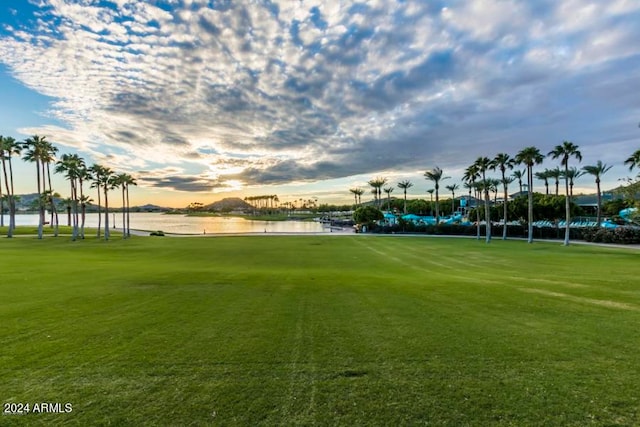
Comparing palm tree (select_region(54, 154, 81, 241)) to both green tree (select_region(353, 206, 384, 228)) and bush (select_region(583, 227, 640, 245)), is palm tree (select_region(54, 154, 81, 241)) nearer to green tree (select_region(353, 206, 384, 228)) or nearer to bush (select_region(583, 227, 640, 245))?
green tree (select_region(353, 206, 384, 228))

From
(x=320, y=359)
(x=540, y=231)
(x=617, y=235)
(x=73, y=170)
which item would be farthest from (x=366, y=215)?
(x=320, y=359)

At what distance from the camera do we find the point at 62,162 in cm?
4506

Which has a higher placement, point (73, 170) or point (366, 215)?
point (73, 170)

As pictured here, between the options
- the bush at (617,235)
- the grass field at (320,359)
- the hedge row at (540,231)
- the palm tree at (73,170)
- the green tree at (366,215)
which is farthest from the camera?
the green tree at (366,215)

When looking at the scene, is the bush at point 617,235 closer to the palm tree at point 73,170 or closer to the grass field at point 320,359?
the grass field at point 320,359

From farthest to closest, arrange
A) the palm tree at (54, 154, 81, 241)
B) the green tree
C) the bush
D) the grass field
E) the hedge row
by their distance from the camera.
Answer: the green tree < the palm tree at (54, 154, 81, 241) < the hedge row < the bush < the grass field

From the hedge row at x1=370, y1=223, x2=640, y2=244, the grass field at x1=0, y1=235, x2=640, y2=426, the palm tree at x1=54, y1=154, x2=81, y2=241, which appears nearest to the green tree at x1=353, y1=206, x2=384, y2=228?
the hedge row at x1=370, y1=223, x2=640, y2=244

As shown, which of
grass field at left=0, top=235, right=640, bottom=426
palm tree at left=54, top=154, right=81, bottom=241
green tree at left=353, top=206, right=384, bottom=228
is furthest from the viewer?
green tree at left=353, top=206, right=384, bottom=228

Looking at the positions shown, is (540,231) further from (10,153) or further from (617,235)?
(10,153)

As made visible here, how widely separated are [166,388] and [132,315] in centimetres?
401

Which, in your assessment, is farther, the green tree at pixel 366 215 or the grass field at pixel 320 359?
the green tree at pixel 366 215

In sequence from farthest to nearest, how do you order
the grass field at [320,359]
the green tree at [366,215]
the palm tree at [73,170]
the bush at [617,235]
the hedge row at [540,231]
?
1. the green tree at [366,215]
2. the palm tree at [73,170]
3. the hedge row at [540,231]
4. the bush at [617,235]
5. the grass field at [320,359]

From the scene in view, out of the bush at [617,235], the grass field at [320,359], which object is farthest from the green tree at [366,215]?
the grass field at [320,359]

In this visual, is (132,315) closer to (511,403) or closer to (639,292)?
(511,403)
